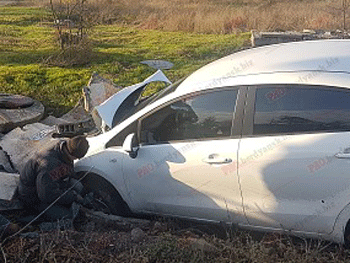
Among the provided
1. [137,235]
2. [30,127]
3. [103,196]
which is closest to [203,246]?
[137,235]

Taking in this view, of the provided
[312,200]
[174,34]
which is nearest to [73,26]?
[174,34]

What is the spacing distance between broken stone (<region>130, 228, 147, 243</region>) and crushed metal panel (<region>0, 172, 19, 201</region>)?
1527 millimetres

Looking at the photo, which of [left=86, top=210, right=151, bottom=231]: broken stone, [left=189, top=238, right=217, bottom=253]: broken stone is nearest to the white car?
[left=86, top=210, right=151, bottom=231]: broken stone

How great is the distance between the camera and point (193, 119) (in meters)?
4.23

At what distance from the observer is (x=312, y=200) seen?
150 inches

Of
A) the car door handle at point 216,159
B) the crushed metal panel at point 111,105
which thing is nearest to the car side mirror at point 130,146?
the crushed metal panel at point 111,105

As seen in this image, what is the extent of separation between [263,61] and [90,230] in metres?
2.34

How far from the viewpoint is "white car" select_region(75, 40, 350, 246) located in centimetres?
371

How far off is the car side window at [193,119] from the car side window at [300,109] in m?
0.28

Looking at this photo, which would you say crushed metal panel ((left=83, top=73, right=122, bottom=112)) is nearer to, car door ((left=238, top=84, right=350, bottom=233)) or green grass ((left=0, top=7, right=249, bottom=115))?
green grass ((left=0, top=7, right=249, bottom=115))

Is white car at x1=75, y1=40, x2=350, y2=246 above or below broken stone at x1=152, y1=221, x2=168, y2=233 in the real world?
above

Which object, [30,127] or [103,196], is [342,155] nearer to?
[103,196]

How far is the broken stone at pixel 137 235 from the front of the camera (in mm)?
4098

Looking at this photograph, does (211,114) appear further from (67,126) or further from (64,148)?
(67,126)
